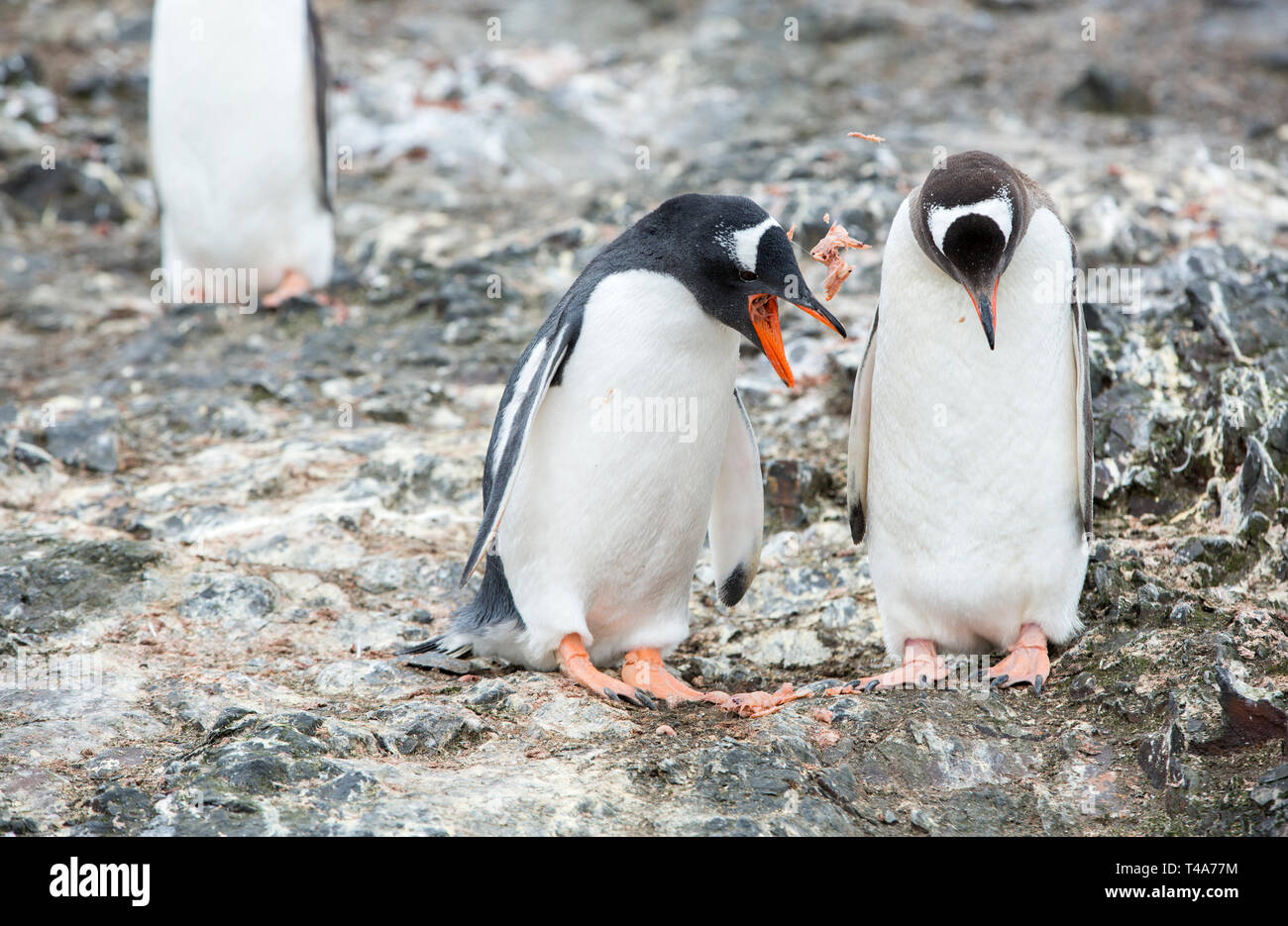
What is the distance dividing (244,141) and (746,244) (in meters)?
3.98

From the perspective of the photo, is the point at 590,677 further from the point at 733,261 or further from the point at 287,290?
the point at 287,290

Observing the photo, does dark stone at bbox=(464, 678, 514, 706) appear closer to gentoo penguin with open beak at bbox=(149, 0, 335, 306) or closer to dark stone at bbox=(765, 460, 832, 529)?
dark stone at bbox=(765, 460, 832, 529)

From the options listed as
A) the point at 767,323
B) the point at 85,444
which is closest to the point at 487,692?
the point at 767,323

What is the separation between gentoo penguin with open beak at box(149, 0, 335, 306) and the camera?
6.52m

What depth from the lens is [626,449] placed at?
3689mm

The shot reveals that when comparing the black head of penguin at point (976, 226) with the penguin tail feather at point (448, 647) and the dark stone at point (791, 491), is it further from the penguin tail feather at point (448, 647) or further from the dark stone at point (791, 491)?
the penguin tail feather at point (448, 647)

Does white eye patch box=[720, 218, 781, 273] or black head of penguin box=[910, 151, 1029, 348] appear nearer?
black head of penguin box=[910, 151, 1029, 348]

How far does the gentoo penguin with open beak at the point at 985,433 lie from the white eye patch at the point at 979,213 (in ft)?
0.04

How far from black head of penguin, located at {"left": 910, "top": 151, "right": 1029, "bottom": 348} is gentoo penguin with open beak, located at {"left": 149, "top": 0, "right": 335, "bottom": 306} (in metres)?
4.11

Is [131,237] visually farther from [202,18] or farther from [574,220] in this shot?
[574,220]

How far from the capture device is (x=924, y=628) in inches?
149

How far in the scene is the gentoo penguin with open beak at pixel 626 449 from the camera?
354cm

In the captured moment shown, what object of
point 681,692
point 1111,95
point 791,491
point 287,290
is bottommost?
point 681,692

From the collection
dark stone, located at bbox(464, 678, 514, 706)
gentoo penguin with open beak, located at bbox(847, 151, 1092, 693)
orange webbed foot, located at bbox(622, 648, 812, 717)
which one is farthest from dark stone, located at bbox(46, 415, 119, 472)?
gentoo penguin with open beak, located at bbox(847, 151, 1092, 693)
